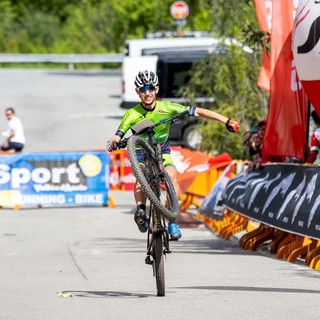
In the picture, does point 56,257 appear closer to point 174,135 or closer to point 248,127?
point 248,127

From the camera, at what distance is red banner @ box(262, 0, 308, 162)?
14.8 meters

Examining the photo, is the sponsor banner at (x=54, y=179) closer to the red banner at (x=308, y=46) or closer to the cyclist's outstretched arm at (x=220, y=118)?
the red banner at (x=308, y=46)

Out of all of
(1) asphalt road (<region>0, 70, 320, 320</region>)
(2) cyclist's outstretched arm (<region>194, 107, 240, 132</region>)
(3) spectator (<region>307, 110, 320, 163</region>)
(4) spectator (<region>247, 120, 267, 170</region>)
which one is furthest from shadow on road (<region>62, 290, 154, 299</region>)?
(4) spectator (<region>247, 120, 267, 170</region>)

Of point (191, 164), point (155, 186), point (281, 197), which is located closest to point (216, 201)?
point (191, 164)

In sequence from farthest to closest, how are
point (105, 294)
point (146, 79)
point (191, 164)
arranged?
point (191, 164) → point (146, 79) → point (105, 294)

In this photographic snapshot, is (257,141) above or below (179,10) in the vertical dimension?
below

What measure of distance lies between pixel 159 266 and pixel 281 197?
411cm

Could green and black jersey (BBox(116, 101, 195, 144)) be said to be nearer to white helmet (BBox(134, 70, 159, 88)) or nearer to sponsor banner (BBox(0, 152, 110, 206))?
white helmet (BBox(134, 70, 159, 88))

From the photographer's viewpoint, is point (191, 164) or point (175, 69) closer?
point (191, 164)

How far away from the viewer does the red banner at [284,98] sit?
48.5 feet

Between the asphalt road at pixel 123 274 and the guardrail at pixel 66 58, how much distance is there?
29.5 m

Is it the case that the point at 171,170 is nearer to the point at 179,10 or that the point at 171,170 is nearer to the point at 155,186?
the point at 155,186

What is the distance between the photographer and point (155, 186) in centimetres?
1040

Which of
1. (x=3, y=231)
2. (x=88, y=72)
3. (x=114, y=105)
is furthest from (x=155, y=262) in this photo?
(x=88, y=72)
